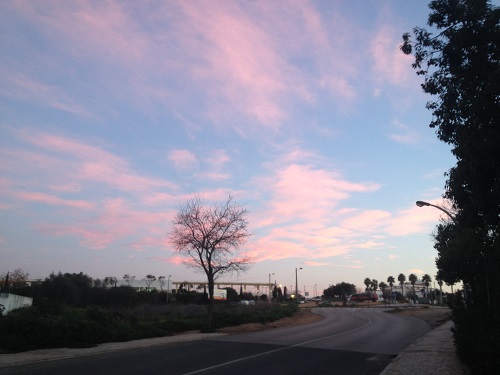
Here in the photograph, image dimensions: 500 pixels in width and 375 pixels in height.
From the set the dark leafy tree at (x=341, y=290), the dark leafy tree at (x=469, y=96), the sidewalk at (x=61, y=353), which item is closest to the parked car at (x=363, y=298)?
the dark leafy tree at (x=341, y=290)

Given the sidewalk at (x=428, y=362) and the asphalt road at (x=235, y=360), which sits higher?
the sidewalk at (x=428, y=362)

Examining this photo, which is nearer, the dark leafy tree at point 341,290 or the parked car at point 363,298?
the parked car at point 363,298

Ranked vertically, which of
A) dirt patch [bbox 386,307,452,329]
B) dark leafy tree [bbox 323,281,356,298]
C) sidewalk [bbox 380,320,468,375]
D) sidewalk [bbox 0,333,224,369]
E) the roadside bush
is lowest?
sidewalk [bbox 0,333,224,369]

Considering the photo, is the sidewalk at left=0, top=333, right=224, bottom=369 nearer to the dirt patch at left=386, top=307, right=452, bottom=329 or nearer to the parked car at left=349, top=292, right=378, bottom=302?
the dirt patch at left=386, top=307, right=452, bottom=329

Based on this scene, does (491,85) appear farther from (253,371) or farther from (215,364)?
(215,364)

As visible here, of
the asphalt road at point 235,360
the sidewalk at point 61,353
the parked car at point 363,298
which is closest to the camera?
the asphalt road at point 235,360

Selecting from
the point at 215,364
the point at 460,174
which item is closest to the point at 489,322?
the point at 460,174

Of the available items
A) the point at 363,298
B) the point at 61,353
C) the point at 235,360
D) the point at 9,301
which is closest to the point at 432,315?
the point at 235,360

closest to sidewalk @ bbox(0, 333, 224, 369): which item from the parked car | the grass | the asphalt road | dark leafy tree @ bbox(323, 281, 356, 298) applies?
the asphalt road

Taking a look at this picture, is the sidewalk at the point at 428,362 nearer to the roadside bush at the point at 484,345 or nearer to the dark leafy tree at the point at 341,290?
the roadside bush at the point at 484,345

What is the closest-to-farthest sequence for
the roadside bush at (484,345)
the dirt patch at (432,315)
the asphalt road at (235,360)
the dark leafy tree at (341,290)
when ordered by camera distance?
1. the roadside bush at (484,345)
2. the asphalt road at (235,360)
3. the dirt patch at (432,315)
4. the dark leafy tree at (341,290)

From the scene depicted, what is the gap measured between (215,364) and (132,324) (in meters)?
13.0

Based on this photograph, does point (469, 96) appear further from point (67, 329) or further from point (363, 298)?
point (363, 298)

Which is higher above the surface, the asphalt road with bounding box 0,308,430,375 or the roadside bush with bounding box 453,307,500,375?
the roadside bush with bounding box 453,307,500,375
